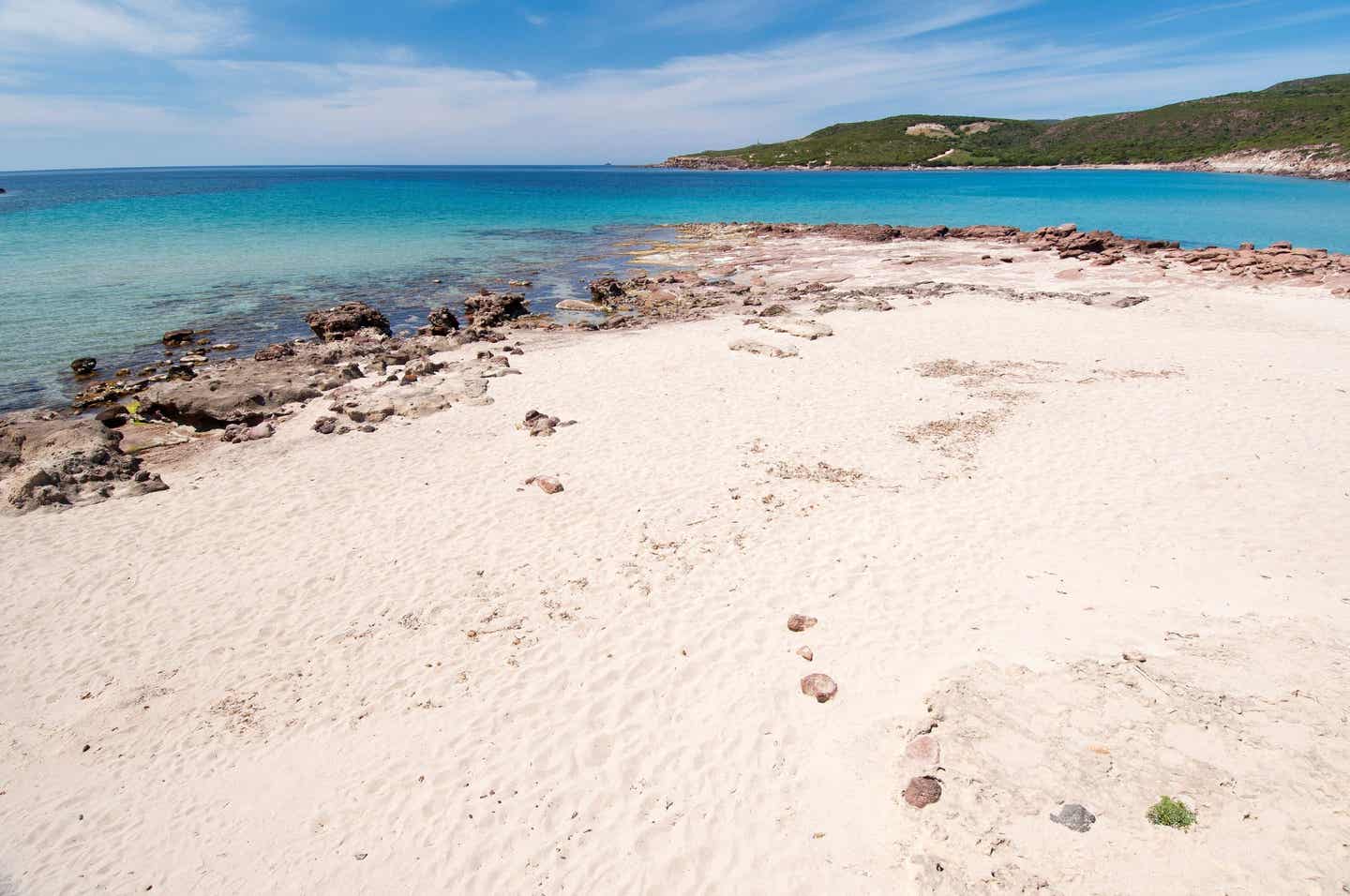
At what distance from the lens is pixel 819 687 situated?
6672 millimetres

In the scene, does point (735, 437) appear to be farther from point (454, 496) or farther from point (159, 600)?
point (159, 600)

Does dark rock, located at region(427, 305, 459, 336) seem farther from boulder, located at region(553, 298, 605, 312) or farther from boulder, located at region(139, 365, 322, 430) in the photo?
boulder, located at region(139, 365, 322, 430)

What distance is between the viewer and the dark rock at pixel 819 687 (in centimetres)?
662

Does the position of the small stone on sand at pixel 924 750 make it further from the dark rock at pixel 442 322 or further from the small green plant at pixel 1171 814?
the dark rock at pixel 442 322

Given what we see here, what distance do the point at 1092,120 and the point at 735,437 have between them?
206977 millimetres

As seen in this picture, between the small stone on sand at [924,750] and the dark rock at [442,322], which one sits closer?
the small stone on sand at [924,750]

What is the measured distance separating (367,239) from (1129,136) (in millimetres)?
167793

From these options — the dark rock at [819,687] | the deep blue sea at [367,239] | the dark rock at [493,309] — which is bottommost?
the dark rock at [819,687]

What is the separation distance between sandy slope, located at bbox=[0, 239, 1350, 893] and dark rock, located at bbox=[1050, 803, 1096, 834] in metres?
0.10

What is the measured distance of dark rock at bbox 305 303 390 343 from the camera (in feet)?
74.5

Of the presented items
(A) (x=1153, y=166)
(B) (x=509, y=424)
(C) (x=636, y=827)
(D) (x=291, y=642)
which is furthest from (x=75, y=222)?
(A) (x=1153, y=166)

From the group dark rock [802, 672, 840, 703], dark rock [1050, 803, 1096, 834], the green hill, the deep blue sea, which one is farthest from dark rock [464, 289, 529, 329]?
the green hill

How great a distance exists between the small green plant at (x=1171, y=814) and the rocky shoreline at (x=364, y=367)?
562 inches

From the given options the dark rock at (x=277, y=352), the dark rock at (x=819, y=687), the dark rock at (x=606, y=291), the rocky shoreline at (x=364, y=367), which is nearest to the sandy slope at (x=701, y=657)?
the dark rock at (x=819, y=687)
